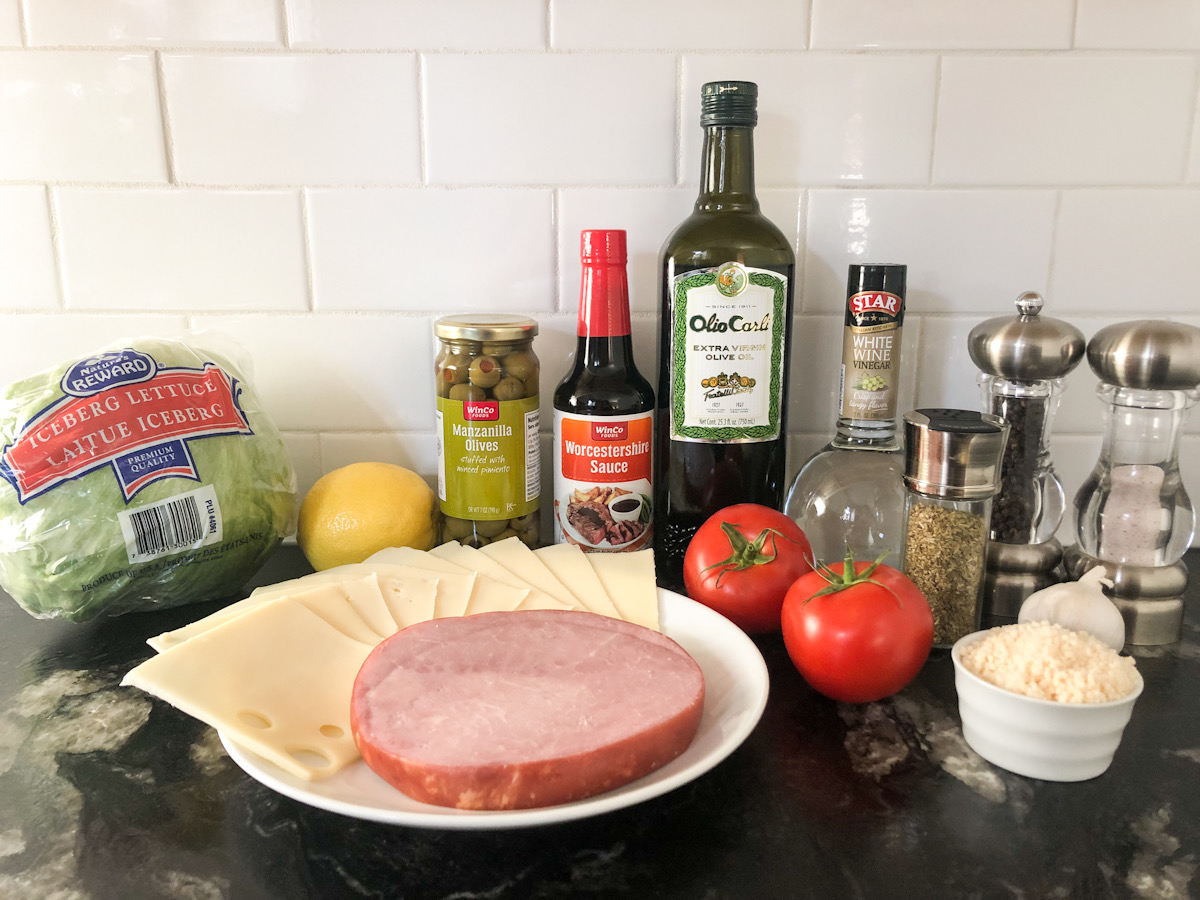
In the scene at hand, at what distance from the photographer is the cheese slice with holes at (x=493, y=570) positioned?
30.2 inches

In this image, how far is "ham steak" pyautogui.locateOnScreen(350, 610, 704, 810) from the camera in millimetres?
517

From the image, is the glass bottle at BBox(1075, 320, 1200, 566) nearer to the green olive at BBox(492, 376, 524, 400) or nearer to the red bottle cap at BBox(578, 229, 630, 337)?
the red bottle cap at BBox(578, 229, 630, 337)

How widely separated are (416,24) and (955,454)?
724mm

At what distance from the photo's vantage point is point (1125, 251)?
0.96m

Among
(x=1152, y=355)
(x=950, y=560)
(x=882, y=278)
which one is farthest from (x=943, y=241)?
(x=950, y=560)

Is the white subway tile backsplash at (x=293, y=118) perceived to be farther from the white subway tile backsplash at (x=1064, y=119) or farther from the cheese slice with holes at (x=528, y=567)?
the white subway tile backsplash at (x=1064, y=119)

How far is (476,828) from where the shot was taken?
49cm

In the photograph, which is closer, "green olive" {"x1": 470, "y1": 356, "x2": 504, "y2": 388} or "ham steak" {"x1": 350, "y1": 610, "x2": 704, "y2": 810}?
"ham steak" {"x1": 350, "y1": 610, "x2": 704, "y2": 810}

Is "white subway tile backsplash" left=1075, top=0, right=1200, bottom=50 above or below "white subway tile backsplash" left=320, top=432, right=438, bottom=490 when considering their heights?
above

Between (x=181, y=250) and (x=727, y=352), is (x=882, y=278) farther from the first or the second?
(x=181, y=250)

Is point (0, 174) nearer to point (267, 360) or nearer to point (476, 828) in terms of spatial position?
point (267, 360)

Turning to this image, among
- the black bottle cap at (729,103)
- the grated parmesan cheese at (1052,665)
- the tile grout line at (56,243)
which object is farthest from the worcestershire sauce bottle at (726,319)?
the tile grout line at (56,243)

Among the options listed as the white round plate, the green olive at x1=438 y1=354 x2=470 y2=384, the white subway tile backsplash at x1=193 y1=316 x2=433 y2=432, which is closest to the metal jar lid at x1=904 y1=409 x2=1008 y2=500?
the white round plate

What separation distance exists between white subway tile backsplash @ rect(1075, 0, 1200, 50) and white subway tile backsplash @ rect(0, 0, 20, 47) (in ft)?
3.80
